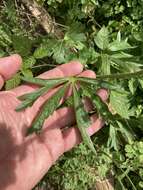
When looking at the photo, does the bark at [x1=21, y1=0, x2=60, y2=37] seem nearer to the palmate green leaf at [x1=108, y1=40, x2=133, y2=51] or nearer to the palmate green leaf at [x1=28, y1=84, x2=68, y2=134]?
the palmate green leaf at [x1=108, y1=40, x2=133, y2=51]

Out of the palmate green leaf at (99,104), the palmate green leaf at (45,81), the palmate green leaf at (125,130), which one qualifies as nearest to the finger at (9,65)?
the palmate green leaf at (45,81)

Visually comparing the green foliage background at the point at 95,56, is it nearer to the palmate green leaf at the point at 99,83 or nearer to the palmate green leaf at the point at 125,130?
the palmate green leaf at the point at 125,130

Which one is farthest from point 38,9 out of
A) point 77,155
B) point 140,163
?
point 140,163

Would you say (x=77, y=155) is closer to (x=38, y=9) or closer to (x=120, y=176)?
(x=120, y=176)

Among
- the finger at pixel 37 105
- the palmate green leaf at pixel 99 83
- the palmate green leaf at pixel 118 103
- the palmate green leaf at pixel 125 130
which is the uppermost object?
the palmate green leaf at pixel 99 83

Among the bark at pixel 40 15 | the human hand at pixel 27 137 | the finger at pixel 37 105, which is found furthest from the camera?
the bark at pixel 40 15

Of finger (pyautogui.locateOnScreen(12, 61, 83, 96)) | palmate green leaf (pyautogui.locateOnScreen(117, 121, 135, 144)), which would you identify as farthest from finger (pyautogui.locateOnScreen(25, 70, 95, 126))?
palmate green leaf (pyautogui.locateOnScreen(117, 121, 135, 144))

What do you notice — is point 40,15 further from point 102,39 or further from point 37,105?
point 37,105
